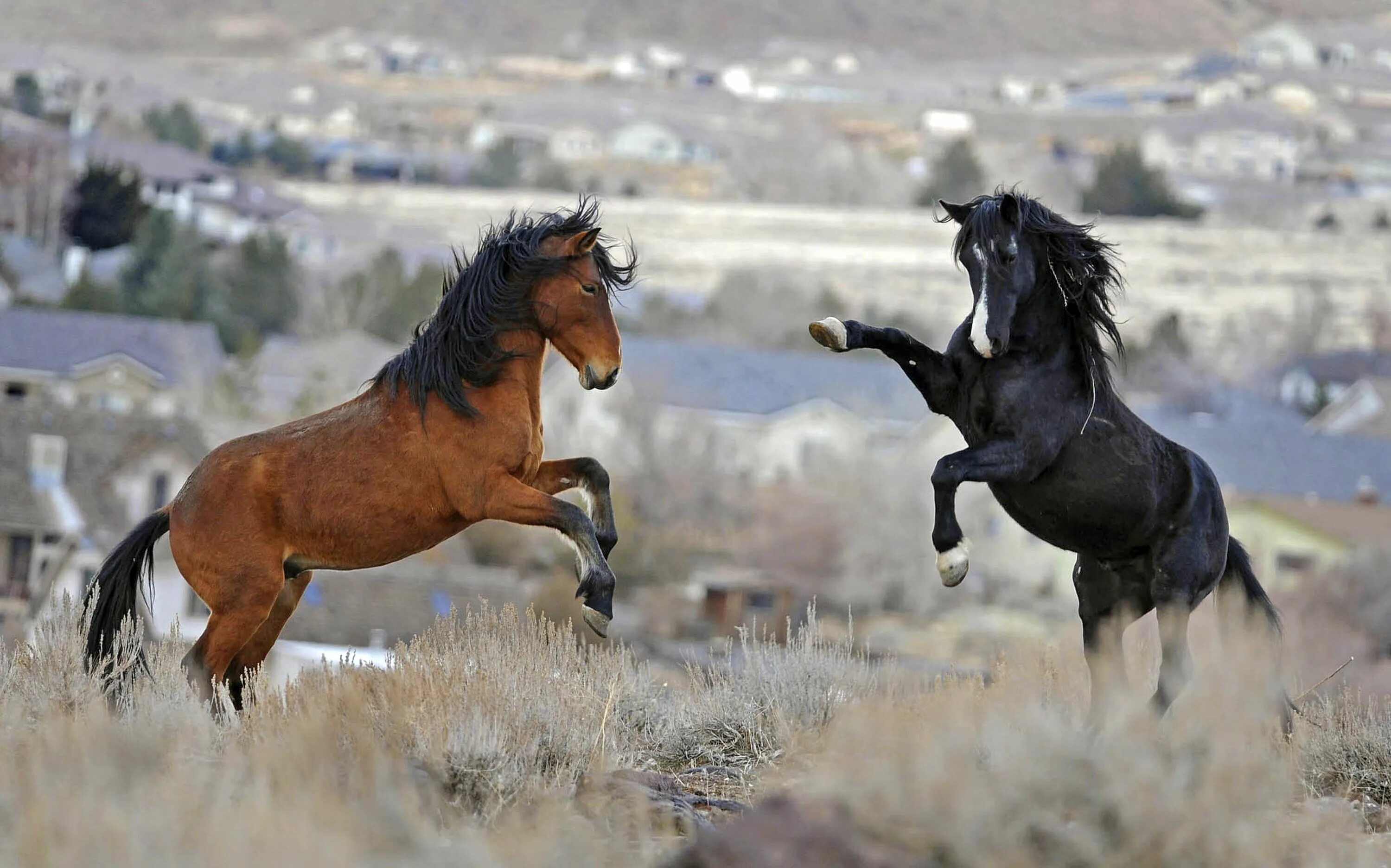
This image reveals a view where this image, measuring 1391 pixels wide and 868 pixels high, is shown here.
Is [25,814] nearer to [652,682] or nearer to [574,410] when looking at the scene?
[652,682]

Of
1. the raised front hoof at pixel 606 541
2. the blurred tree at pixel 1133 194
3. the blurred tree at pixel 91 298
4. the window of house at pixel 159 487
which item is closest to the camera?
the raised front hoof at pixel 606 541

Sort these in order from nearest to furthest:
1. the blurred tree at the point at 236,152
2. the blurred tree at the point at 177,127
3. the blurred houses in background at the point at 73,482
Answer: the blurred houses in background at the point at 73,482
the blurred tree at the point at 177,127
the blurred tree at the point at 236,152

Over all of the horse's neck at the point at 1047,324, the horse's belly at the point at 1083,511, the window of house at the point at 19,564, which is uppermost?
the horse's neck at the point at 1047,324

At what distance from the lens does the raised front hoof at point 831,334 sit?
7.42 m

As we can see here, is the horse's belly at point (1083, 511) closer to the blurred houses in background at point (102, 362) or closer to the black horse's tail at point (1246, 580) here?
the black horse's tail at point (1246, 580)

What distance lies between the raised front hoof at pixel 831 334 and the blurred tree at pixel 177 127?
132562mm

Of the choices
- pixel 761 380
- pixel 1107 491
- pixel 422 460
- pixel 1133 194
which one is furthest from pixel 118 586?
pixel 1133 194

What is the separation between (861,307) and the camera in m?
97.1

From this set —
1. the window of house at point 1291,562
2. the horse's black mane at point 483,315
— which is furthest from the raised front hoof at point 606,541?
the window of house at point 1291,562

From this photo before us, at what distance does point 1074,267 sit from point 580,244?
185 centimetres

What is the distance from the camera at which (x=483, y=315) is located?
767 cm

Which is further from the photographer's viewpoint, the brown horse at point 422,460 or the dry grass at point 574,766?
the brown horse at point 422,460

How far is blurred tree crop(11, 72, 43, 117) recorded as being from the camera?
133m

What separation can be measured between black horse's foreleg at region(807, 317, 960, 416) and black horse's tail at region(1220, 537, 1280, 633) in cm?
149
